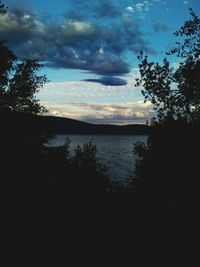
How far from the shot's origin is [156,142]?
1196 inches

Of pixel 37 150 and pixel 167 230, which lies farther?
pixel 37 150

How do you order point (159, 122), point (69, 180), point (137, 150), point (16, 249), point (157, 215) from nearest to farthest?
point (16, 249)
point (157, 215)
point (69, 180)
point (159, 122)
point (137, 150)

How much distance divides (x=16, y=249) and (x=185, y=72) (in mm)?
12337

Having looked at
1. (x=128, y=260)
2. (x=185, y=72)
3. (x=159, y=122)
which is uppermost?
(x=185, y=72)

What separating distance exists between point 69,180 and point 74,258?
14294 mm

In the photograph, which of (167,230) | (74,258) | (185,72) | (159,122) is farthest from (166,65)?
(74,258)

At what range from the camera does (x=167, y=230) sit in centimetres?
1722

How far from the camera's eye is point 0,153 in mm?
19844

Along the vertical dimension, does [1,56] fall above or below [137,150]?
above

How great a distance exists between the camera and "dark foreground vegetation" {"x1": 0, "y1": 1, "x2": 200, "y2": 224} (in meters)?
19.2

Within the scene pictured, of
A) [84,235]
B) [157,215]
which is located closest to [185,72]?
[157,215]

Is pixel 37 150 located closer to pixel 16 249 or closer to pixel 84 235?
pixel 84 235

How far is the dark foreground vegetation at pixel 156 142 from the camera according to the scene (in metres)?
19.2

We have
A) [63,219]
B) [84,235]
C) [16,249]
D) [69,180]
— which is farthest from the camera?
[69,180]
